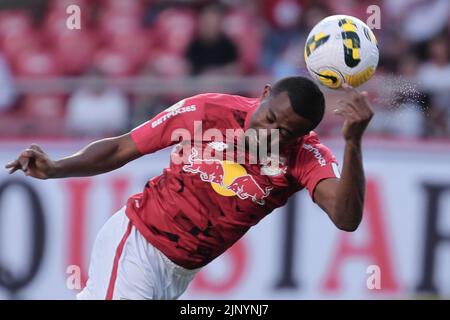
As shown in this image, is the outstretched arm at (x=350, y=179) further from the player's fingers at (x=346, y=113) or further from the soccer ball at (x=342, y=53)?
the soccer ball at (x=342, y=53)

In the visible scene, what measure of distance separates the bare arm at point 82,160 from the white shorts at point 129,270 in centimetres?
47

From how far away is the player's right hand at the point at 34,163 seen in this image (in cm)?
518

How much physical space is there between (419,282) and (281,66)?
268cm

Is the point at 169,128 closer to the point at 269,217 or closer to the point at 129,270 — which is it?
the point at 129,270

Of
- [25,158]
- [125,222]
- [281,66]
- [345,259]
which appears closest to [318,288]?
[345,259]

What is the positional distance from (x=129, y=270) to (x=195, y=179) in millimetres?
653

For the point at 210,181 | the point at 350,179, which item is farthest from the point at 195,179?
the point at 350,179

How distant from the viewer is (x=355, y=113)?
14.7ft

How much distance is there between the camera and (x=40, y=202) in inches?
348

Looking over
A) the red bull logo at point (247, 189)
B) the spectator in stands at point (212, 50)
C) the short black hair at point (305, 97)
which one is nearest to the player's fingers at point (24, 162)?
the red bull logo at point (247, 189)

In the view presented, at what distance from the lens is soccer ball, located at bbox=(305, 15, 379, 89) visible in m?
5.23

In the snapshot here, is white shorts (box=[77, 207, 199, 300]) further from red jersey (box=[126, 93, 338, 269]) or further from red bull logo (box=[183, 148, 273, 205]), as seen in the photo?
red bull logo (box=[183, 148, 273, 205])

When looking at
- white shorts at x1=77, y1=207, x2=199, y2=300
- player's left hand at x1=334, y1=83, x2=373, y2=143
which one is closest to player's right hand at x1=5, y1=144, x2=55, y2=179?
white shorts at x1=77, y1=207, x2=199, y2=300
